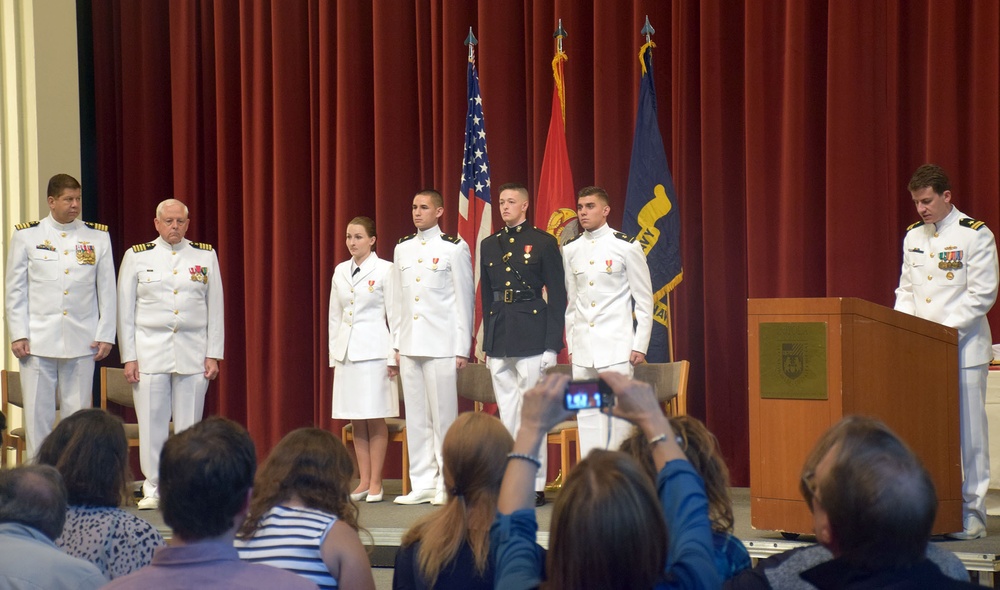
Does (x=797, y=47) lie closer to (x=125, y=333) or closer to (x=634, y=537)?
(x=125, y=333)

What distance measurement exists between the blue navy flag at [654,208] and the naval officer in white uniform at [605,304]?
2.08 feet

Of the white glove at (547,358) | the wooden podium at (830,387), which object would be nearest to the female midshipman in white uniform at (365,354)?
the white glove at (547,358)

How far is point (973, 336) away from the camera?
4.18m

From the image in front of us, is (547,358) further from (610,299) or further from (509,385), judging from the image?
(610,299)

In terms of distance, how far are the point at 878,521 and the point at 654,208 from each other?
15.2 ft

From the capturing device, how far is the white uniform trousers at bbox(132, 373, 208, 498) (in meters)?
5.39

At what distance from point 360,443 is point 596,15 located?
2.73 metres

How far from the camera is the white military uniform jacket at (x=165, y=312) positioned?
5.41 meters

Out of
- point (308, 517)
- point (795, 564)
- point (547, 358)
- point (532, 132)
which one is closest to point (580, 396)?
point (795, 564)

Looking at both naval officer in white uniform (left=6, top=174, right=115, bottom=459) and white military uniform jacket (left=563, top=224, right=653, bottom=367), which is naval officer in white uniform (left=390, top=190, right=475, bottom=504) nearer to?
white military uniform jacket (left=563, top=224, right=653, bottom=367)

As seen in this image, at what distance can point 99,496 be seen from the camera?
2.28 metres

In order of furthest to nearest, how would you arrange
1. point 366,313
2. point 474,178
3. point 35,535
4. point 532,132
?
1. point 532,132
2. point 474,178
3. point 366,313
4. point 35,535

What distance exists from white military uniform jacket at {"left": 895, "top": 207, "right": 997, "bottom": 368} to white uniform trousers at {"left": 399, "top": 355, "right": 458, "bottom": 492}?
2.11 m

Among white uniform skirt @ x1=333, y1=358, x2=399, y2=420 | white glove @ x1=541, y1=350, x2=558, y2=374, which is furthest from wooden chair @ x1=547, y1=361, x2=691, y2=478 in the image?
white uniform skirt @ x1=333, y1=358, x2=399, y2=420
